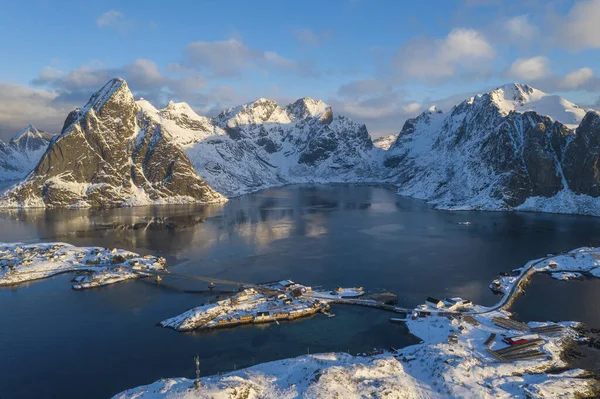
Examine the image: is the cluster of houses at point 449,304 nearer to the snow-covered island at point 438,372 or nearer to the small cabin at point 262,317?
the snow-covered island at point 438,372

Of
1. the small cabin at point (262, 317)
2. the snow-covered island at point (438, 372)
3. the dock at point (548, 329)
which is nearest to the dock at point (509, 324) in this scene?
the snow-covered island at point (438, 372)

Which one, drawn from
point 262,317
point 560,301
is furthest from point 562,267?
point 262,317

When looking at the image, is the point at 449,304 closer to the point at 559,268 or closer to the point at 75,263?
the point at 559,268

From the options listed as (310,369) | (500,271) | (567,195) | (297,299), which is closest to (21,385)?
(310,369)

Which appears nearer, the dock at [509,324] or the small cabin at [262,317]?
the dock at [509,324]

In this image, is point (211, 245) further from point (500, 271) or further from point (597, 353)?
point (597, 353)
